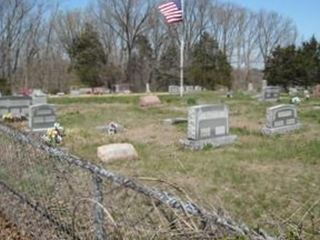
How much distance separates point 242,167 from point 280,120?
506 centimetres

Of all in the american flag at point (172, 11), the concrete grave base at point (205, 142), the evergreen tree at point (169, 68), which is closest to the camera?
the concrete grave base at point (205, 142)

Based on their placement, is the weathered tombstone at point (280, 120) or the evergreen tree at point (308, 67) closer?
the weathered tombstone at point (280, 120)

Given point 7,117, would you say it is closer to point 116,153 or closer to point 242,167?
point 116,153

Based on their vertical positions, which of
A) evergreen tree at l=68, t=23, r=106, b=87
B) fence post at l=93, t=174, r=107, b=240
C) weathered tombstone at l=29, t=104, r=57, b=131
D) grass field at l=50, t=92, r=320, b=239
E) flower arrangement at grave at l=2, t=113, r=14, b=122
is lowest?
grass field at l=50, t=92, r=320, b=239

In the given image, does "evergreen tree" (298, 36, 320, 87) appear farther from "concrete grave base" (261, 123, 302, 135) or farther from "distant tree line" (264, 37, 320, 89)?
"concrete grave base" (261, 123, 302, 135)

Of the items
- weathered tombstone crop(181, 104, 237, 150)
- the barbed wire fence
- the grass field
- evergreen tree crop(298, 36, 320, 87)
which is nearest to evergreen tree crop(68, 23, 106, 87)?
evergreen tree crop(298, 36, 320, 87)

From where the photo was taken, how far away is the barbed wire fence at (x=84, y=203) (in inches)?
88.7

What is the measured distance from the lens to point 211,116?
11047 mm

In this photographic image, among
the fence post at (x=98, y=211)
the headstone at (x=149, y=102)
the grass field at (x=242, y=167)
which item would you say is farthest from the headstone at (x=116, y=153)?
the headstone at (x=149, y=102)

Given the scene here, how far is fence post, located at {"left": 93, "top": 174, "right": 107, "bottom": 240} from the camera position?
9.74 feet

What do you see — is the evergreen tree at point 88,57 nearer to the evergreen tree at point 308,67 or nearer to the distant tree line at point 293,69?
the distant tree line at point 293,69

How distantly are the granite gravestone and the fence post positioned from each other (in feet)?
53.2

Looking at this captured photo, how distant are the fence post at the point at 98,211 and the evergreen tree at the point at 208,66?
52232mm

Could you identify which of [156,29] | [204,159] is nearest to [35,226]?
[204,159]
